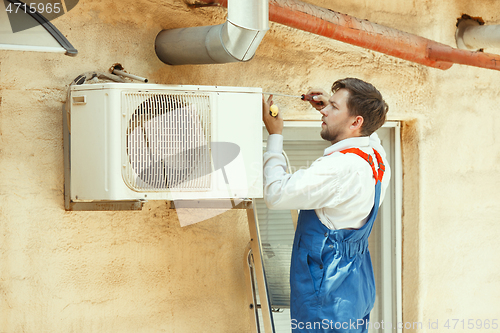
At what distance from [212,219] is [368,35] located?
4.24ft

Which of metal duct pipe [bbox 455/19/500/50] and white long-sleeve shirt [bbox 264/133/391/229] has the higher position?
metal duct pipe [bbox 455/19/500/50]

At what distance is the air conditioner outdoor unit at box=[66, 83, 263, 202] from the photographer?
79.0 inches

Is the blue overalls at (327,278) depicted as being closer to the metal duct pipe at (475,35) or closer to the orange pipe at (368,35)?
the orange pipe at (368,35)

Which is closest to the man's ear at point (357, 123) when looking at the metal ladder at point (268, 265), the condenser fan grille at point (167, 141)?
the metal ladder at point (268, 265)

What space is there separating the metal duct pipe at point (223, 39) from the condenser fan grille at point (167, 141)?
0.25 m

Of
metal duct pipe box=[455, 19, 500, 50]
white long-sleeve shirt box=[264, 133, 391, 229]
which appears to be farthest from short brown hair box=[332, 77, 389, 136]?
metal duct pipe box=[455, 19, 500, 50]

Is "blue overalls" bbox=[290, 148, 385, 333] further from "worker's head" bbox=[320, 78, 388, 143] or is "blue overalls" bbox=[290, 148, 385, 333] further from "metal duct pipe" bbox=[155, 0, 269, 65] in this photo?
"metal duct pipe" bbox=[155, 0, 269, 65]

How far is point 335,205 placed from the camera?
2.27m

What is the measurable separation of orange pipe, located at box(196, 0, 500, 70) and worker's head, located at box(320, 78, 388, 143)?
44cm

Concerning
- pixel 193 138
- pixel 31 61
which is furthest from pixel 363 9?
pixel 31 61

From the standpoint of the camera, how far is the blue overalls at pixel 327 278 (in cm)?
232

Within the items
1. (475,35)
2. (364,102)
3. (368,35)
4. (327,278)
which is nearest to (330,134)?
(364,102)

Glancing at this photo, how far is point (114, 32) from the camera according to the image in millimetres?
2512

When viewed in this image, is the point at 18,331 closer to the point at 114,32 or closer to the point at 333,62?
the point at 114,32
